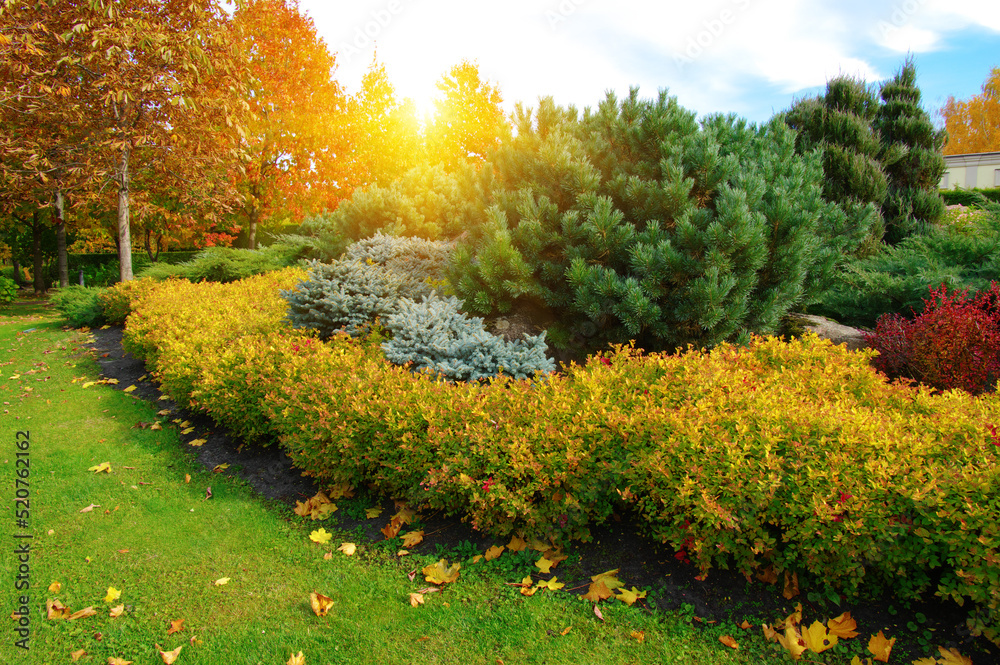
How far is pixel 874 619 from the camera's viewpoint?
8.64ft

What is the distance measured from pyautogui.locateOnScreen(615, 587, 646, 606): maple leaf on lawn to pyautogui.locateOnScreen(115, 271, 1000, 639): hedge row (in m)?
0.35

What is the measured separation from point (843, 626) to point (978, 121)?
51.0m

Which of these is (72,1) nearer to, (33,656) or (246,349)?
(246,349)

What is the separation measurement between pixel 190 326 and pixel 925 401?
295 inches


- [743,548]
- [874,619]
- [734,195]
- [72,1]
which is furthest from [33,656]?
[72,1]

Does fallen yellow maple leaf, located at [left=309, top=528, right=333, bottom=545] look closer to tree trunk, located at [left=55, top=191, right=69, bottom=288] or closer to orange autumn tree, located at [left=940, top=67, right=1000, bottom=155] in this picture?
tree trunk, located at [left=55, top=191, right=69, bottom=288]

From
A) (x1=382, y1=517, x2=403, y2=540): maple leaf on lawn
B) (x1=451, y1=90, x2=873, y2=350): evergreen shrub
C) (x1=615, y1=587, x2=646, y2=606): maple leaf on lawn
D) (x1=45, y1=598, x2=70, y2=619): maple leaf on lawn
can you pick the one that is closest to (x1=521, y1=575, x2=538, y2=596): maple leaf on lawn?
(x1=615, y1=587, x2=646, y2=606): maple leaf on lawn

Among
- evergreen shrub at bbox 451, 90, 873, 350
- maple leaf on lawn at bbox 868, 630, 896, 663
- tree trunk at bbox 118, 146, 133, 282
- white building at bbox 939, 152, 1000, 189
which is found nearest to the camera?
maple leaf on lawn at bbox 868, 630, 896, 663

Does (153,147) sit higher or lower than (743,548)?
higher

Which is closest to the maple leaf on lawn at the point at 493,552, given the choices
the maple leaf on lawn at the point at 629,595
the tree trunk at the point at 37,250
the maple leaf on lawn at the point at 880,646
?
the maple leaf on lawn at the point at 629,595

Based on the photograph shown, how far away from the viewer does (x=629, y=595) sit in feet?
9.23

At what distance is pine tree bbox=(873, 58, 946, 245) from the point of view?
9461 mm

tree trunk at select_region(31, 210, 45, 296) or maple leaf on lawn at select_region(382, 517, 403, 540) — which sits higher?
tree trunk at select_region(31, 210, 45, 296)

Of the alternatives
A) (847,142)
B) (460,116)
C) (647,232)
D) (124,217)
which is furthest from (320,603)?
(460,116)
